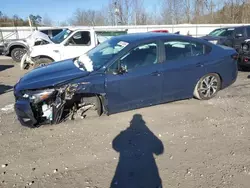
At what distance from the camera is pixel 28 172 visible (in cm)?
306

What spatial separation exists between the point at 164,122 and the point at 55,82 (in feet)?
6.82

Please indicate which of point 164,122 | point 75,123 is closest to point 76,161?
point 75,123

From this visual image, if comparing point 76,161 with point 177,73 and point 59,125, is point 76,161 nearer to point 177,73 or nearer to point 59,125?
point 59,125

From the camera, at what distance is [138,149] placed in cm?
353

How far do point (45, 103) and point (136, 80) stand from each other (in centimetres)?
166

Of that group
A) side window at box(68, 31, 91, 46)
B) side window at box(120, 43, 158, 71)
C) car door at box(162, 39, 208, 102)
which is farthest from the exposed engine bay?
side window at box(68, 31, 91, 46)

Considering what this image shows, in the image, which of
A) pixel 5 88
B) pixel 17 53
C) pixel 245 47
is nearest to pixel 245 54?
pixel 245 47

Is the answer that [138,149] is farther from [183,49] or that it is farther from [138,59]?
[183,49]

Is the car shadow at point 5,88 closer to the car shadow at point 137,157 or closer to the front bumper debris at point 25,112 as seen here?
the front bumper debris at point 25,112

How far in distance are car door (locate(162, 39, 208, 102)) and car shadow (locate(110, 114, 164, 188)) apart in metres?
0.98

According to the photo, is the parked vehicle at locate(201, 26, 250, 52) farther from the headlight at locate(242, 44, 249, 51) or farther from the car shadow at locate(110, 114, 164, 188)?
the car shadow at locate(110, 114, 164, 188)

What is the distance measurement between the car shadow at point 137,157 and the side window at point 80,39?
208 inches

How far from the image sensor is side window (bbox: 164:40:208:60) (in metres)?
4.82

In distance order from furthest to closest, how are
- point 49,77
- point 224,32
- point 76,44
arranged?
point 224,32 → point 76,44 → point 49,77
